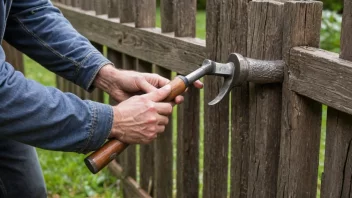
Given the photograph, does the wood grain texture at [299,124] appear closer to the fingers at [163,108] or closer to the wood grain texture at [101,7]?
the fingers at [163,108]

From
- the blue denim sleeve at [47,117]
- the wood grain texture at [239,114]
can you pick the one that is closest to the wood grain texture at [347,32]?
the wood grain texture at [239,114]

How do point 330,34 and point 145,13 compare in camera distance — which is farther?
point 330,34

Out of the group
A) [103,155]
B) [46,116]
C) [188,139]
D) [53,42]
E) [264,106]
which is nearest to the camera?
[46,116]

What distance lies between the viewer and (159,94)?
6.72 ft

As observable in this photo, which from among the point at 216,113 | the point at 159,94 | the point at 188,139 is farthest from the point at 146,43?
the point at 159,94

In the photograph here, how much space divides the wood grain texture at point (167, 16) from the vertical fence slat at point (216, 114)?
50 centimetres

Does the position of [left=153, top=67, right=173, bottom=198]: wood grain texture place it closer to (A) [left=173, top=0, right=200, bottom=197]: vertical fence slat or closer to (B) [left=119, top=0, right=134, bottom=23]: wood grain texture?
(A) [left=173, top=0, right=200, bottom=197]: vertical fence slat

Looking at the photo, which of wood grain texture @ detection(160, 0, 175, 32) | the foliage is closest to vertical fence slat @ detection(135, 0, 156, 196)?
wood grain texture @ detection(160, 0, 175, 32)

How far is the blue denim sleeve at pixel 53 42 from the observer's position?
249 cm

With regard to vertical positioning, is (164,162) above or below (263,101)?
below

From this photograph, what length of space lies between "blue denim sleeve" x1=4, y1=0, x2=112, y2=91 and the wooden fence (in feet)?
1.60

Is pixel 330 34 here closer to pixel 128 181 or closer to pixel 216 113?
pixel 128 181

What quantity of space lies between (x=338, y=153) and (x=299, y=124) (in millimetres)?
172

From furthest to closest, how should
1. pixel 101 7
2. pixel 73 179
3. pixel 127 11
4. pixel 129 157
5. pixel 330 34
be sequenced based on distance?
pixel 330 34 < pixel 73 179 < pixel 101 7 < pixel 129 157 < pixel 127 11
